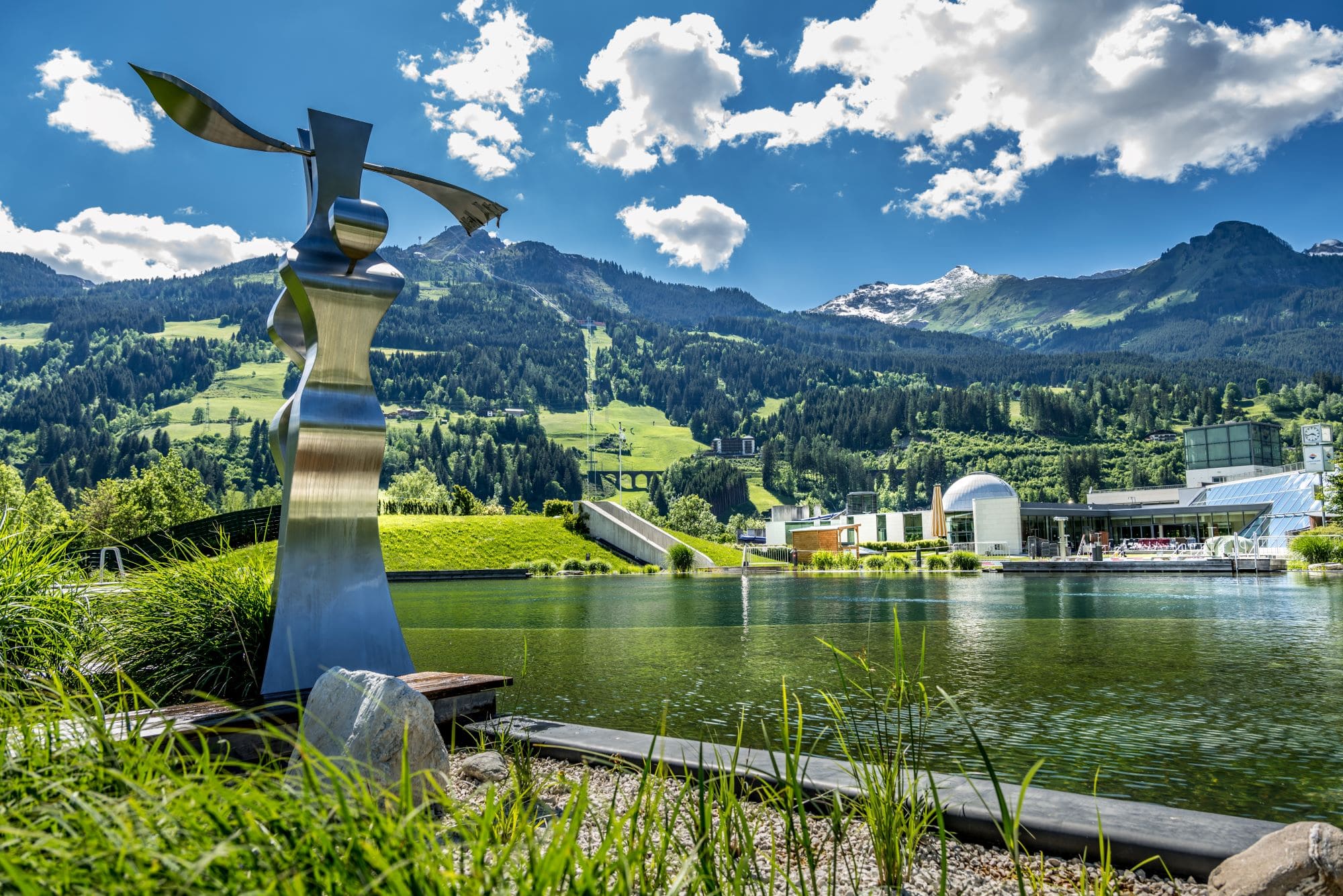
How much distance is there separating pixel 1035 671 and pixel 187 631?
24.0 ft

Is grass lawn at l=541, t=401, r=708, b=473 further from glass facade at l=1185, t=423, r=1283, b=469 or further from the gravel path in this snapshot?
the gravel path

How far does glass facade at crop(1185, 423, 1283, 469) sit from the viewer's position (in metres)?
83.1

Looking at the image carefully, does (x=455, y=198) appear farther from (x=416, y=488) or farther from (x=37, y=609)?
(x=416, y=488)

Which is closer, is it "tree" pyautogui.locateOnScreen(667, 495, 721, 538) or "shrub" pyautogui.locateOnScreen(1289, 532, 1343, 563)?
"shrub" pyautogui.locateOnScreen(1289, 532, 1343, 563)

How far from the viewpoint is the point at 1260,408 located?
138250 mm

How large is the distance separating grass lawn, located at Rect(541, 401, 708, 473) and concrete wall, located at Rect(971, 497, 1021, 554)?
310ft

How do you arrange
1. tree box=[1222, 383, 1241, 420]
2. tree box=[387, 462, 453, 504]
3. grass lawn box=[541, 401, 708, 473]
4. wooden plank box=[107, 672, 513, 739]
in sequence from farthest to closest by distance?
grass lawn box=[541, 401, 708, 473] < tree box=[1222, 383, 1241, 420] < tree box=[387, 462, 453, 504] < wooden plank box=[107, 672, 513, 739]

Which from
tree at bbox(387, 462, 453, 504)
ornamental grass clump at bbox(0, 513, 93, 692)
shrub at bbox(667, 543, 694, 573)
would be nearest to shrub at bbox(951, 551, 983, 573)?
shrub at bbox(667, 543, 694, 573)

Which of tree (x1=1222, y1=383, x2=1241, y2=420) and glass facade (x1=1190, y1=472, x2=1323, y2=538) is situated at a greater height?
tree (x1=1222, y1=383, x2=1241, y2=420)

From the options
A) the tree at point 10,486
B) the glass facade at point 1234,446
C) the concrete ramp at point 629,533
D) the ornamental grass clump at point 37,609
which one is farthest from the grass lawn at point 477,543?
the glass facade at point 1234,446

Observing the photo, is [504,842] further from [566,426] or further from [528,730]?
[566,426]

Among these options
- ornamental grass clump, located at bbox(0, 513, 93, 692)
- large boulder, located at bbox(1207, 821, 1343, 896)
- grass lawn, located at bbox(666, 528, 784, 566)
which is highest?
ornamental grass clump, located at bbox(0, 513, 93, 692)

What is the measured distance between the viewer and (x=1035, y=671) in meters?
8.18

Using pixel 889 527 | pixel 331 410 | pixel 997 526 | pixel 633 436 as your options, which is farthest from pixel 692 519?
pixel 633 436
